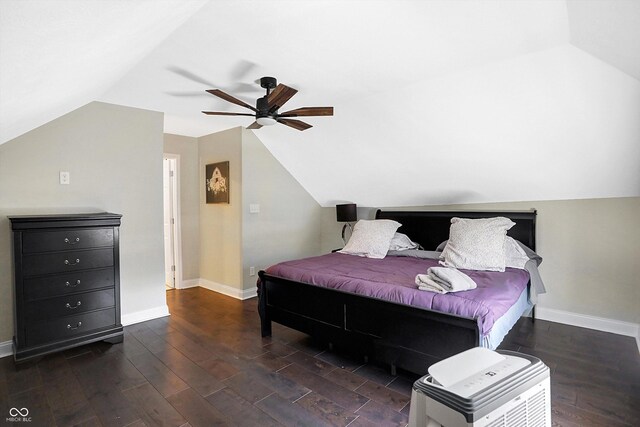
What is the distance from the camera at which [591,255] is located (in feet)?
10.8

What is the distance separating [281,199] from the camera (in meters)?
4.88

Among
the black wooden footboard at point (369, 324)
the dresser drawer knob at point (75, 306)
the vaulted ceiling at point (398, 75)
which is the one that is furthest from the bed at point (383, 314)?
the dresser drawer knob at point (75, 306)

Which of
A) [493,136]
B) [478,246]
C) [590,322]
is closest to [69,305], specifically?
[478,246]

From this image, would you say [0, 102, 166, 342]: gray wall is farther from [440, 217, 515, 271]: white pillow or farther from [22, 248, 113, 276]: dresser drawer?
[440, 217, 515, 271]: white pillow

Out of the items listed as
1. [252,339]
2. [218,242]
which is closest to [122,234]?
[218,242]

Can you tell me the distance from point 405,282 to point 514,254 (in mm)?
1396

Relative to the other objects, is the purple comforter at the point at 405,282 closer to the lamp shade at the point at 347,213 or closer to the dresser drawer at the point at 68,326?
the lamp shade at the point at 347,213

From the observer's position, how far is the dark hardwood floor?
1.97 meters

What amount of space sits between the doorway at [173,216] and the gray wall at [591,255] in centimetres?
449

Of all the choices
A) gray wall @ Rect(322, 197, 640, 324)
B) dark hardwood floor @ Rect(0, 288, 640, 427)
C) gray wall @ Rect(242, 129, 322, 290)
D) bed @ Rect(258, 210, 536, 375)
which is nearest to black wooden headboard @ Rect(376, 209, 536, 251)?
bed @ Rect(258, 210, 536, 375)

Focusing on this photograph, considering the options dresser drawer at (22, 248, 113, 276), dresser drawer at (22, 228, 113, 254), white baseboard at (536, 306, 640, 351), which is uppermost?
dresser drawer at (22, 228, 113, 254)

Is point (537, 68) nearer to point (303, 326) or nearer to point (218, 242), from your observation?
point (303, 326)

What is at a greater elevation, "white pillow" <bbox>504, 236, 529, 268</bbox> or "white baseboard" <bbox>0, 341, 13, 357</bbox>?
"white pillow" <bbox>504, 236, 529, 268</bbox>

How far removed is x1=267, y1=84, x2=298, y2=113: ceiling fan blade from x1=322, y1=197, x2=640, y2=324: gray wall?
286cm
